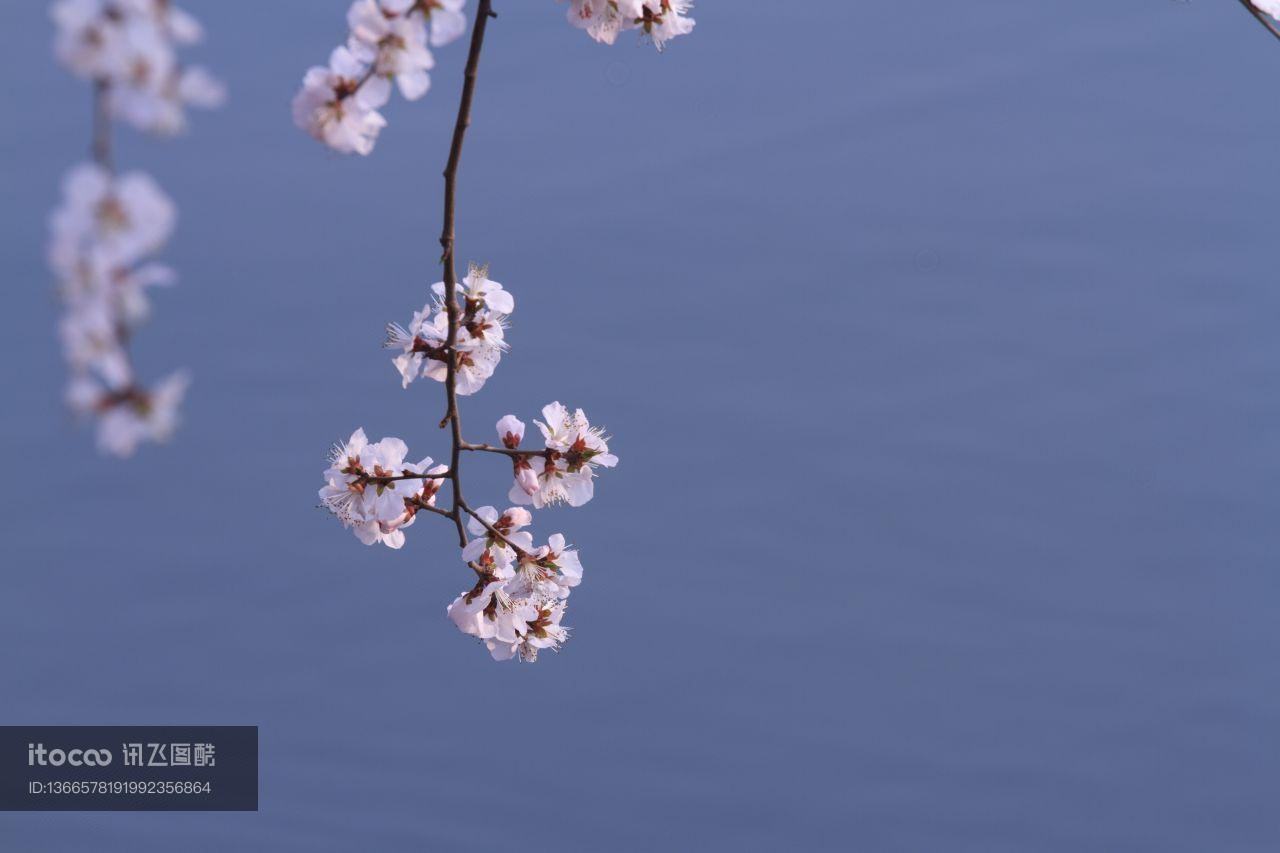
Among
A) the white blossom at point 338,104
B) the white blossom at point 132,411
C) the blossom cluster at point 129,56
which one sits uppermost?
Result: the white blossom at point 338,104

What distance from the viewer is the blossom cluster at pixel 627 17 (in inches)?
44.1

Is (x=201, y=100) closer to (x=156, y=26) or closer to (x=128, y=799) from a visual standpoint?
(x=156, y=26)

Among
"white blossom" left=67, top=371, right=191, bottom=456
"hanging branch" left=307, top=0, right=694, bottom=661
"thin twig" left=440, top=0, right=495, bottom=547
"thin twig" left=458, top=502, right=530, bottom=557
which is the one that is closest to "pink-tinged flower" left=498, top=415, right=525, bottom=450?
"hanging branch" left=307, top=0, right=694, bottom=661

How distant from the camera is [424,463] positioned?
3.95ft

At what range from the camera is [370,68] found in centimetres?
94

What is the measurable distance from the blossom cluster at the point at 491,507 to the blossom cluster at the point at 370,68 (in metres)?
0.18

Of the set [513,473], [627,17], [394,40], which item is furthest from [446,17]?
[513,473]

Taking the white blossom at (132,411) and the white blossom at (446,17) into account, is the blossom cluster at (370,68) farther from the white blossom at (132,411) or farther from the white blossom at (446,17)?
the white blossom at (132,411)

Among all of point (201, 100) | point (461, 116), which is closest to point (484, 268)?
point (461, 116)

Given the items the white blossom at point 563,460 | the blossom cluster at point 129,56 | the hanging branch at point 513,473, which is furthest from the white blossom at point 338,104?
the blossom cluster at point 129,56

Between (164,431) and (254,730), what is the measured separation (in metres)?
2.41

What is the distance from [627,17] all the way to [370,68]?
271 millimetres

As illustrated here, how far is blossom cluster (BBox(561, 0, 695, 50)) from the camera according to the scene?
1.12 metres

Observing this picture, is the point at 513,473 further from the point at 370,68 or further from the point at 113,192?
the point at 113,192
